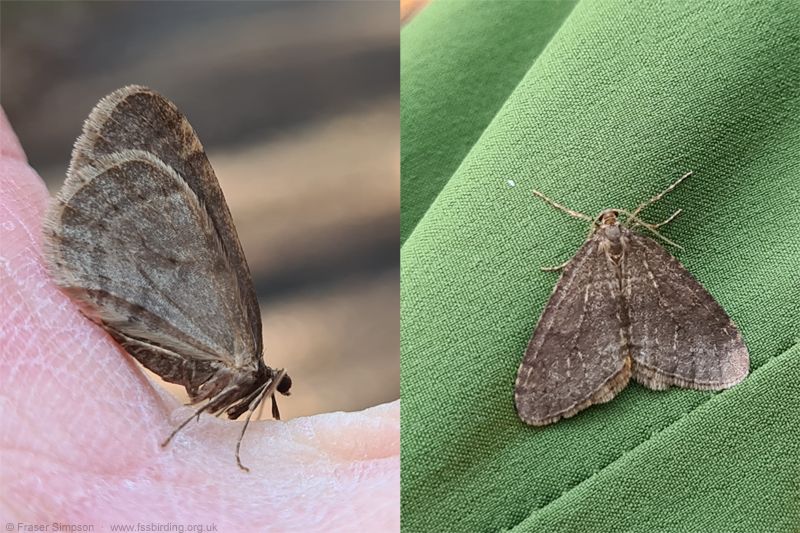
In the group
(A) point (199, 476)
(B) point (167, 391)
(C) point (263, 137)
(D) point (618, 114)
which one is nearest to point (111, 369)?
(B) point (167, 391)

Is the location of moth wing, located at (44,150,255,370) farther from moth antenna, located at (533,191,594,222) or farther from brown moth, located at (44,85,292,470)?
moth antenna, located at (533,191,594,222)

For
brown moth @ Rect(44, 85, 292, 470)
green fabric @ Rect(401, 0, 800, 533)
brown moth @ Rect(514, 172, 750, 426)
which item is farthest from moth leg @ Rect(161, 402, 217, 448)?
brown moth @ Rect(514, 172, 750, 426)

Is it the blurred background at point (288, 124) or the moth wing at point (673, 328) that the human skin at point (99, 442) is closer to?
the blurred background at point (288, 124)

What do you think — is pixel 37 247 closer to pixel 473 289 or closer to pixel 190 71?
pixel 190 71

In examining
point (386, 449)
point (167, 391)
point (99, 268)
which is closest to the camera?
point (99, 268)

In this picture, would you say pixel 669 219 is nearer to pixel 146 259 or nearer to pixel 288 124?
pixel 288 124

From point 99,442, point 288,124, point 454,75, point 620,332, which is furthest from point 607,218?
point 99,442

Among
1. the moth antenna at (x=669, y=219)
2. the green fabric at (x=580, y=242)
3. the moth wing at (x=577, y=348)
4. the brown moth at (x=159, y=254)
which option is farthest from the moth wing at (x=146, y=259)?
the moth antenna at (x=669, y=219)
